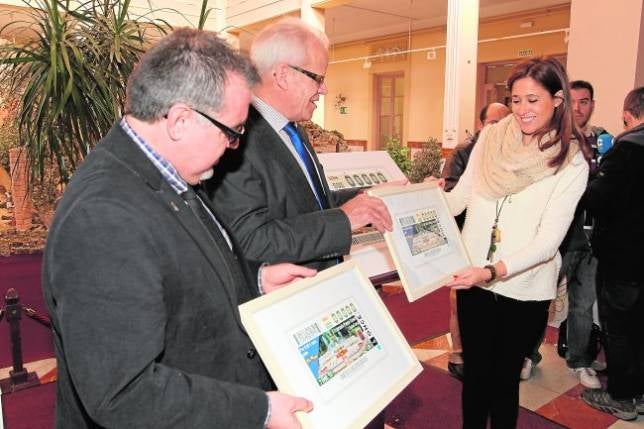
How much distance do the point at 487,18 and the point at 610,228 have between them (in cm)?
854

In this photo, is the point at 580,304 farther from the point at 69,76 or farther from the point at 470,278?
the point at 69,76

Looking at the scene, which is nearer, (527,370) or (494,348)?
(494,348)

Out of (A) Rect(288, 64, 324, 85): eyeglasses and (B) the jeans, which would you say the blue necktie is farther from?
(B) the jeans

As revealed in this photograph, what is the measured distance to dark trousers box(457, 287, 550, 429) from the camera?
191 cm

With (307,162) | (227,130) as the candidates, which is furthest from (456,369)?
(227,130)

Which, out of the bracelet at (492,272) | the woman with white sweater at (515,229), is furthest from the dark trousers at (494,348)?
the bracelet at (492,272)

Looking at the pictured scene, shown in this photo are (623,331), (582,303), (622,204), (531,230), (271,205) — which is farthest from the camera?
(582,303)

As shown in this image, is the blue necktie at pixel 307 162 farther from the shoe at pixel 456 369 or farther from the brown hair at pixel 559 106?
the shoe at pixel 456 369

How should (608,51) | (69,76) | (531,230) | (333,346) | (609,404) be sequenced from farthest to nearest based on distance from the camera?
1. (608,51)
2. (609,404)
3. (69,76)
4. (531,230)
5. (333,346)

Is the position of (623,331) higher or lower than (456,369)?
higher

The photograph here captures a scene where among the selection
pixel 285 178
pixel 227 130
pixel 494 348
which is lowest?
pixel 494 348

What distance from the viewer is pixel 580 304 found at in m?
3.30

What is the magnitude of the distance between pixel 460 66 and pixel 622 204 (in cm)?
394

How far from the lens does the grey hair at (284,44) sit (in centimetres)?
153
